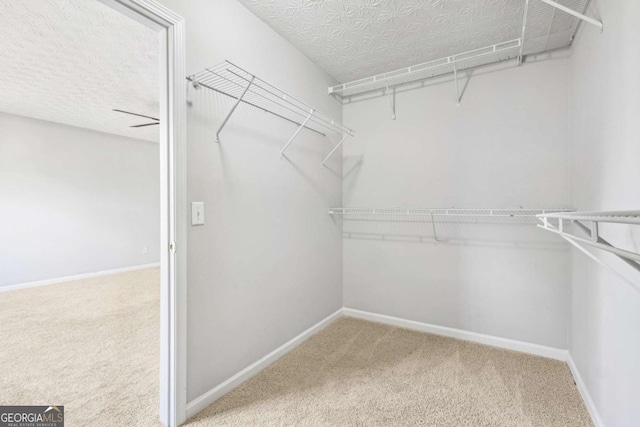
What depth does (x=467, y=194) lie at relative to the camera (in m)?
2.33

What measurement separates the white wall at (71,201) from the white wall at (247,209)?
4279mm

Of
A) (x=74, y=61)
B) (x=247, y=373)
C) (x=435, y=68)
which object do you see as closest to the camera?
(x=247, y=373)

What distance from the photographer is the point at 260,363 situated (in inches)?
75.5

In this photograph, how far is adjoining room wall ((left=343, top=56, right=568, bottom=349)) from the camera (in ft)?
6.81

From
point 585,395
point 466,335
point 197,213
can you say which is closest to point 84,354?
point 197,213

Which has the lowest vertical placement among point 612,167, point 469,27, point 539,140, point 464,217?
point 464,217

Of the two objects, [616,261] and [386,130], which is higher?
[386,130]

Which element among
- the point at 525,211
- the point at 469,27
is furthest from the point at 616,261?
the point at 469,27

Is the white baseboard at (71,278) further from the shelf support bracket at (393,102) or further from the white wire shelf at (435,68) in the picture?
the shelf support bracket at (393,102)

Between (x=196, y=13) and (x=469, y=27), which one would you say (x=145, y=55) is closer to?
(x=196, y=13)

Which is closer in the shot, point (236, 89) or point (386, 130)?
point (236, 89)

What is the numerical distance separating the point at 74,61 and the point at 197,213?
213cm

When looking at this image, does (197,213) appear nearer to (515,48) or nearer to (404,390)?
(404,390)

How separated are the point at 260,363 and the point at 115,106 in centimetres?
361
